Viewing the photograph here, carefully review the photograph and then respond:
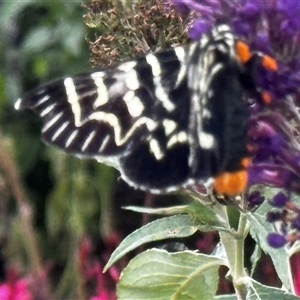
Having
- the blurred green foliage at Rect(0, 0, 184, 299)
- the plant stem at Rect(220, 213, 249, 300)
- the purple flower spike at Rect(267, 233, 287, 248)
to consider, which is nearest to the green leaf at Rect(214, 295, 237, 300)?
the plant stem at Rect(220, 213, 249, 300)

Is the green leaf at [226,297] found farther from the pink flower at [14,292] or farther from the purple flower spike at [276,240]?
the pink flower at [14,292]

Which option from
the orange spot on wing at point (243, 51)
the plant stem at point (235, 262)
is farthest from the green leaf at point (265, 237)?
the orange spot on wing at point (243, 51)

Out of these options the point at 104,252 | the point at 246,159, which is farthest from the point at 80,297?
the point at 246,159

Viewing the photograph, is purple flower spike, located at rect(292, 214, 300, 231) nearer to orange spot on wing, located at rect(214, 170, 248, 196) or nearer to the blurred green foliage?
orange spot on wing, located at rect(214, 170, 248, 196)

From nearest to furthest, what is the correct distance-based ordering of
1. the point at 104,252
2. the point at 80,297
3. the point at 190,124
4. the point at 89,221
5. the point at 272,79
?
the point at 272,79 → the point at 190,124 → the point at 80,297 → the point at 89,221 → the point at 104,252

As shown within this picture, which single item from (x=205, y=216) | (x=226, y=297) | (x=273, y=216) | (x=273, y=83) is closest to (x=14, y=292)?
(x=226, y=297)

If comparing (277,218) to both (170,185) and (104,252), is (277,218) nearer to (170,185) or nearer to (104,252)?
(170,185)

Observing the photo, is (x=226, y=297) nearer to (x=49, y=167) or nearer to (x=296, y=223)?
(x=296, y=223)
